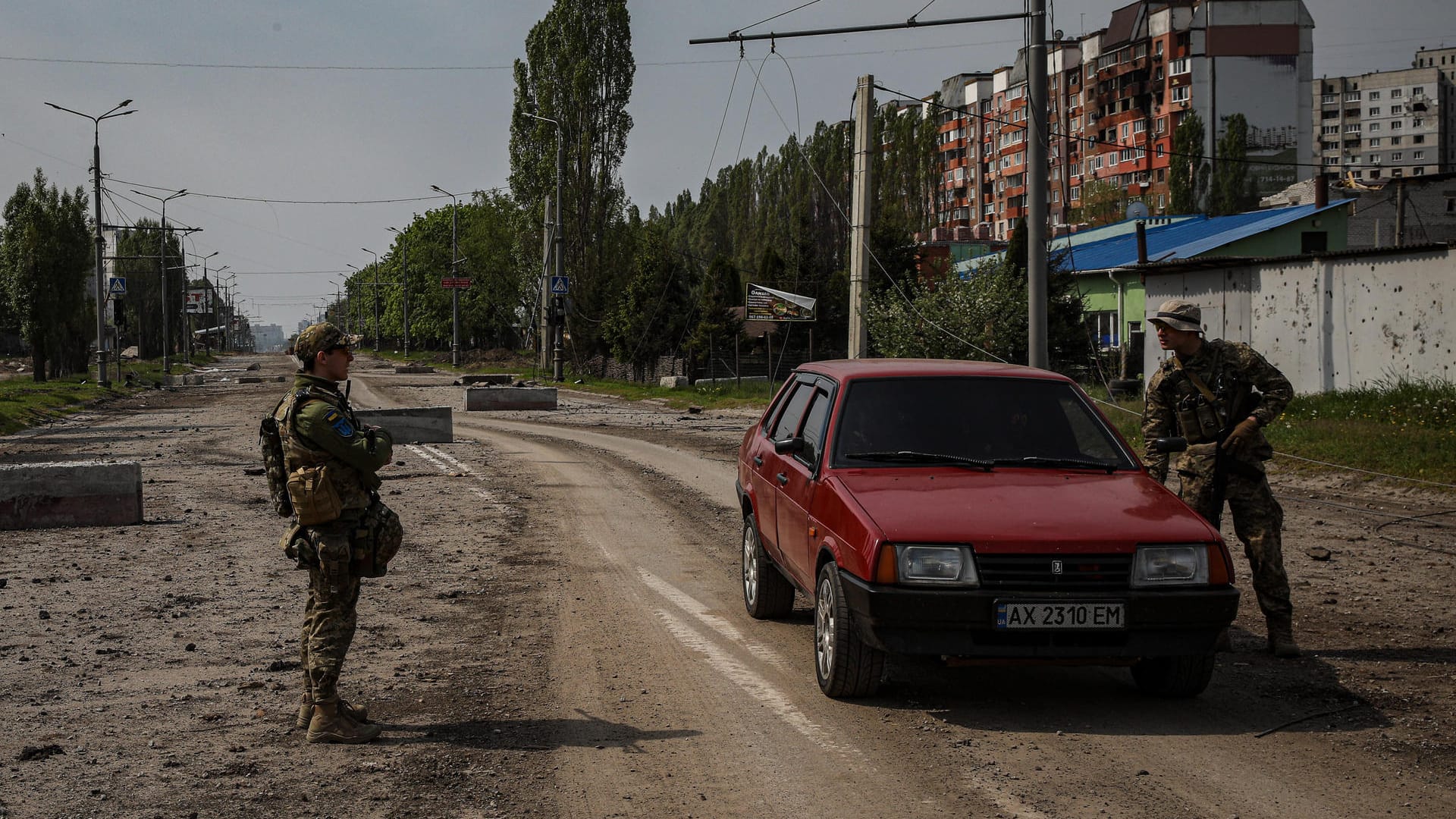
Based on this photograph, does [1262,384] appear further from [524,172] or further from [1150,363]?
[524,172]

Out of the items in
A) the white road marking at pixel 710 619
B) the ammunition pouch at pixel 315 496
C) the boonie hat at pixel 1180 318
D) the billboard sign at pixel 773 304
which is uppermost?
the billboard sign at pixel 773 304

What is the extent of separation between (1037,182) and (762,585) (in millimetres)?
9319

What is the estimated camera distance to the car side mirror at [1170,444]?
6590mm

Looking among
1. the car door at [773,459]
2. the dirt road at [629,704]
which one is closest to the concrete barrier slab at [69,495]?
the dirt road at [629,704]

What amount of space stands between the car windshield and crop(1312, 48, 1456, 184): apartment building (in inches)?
6606

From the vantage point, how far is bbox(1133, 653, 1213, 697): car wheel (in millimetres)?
5824

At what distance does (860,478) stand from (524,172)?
6315 cm

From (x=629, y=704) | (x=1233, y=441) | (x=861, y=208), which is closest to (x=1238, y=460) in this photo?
(x=1233, y=441)

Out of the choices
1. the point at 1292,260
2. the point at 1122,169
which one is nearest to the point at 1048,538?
the point at 1292,260

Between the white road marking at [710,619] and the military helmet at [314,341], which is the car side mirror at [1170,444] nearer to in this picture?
the white road marking at [710,619]

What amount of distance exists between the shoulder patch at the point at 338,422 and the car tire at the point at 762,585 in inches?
121

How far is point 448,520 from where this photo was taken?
12.9 meters

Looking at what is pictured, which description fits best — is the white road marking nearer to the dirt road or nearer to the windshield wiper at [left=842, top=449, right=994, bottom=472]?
the dirt road

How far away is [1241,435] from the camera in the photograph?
22.1 feet
